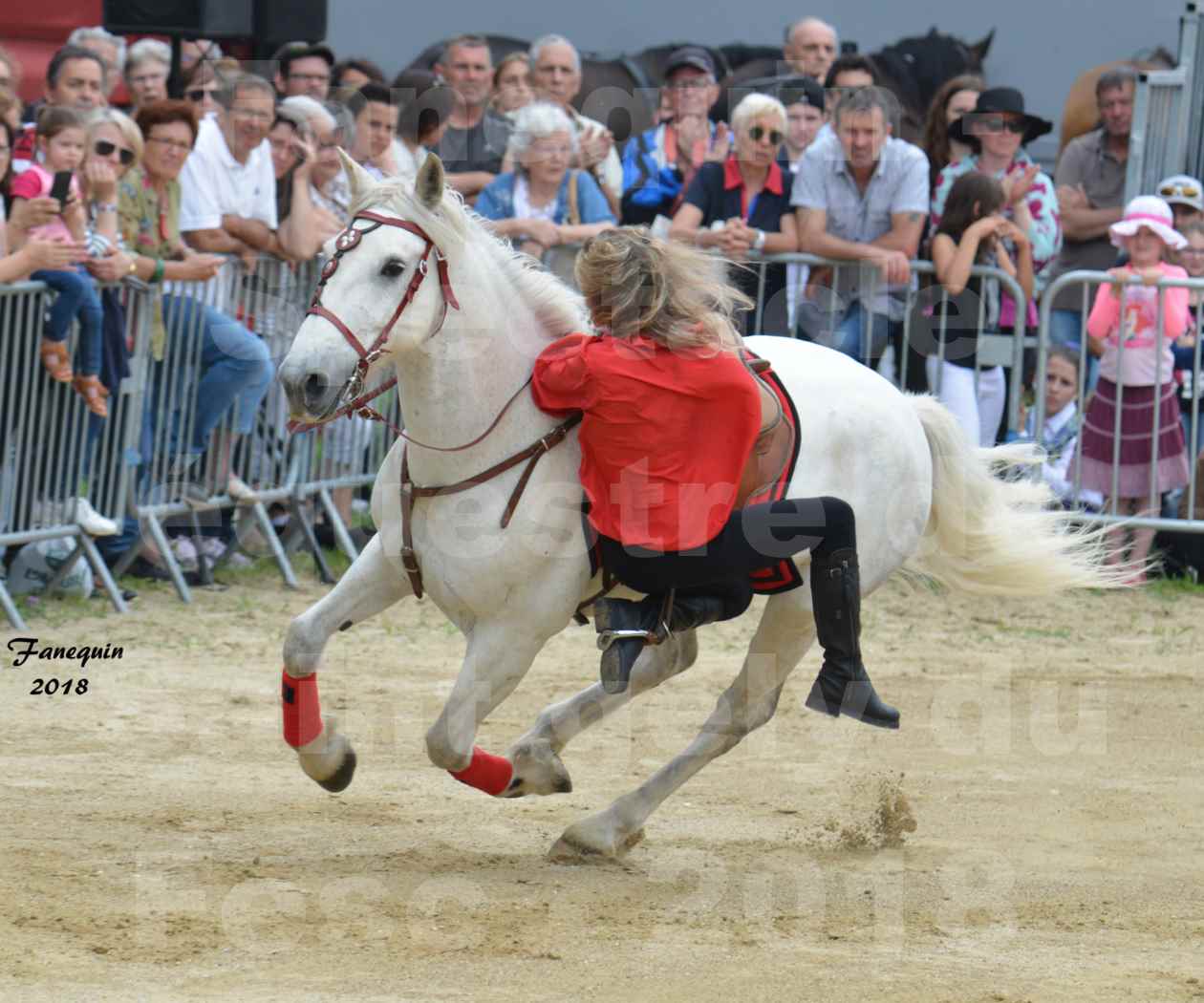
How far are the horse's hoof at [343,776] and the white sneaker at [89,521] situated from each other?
316 centimetres

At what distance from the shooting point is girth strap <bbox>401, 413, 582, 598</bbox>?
5.28 m

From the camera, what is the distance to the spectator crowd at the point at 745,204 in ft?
28.8

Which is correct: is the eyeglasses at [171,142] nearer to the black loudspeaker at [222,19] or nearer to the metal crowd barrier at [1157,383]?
the black loudspeaker at [222,19]

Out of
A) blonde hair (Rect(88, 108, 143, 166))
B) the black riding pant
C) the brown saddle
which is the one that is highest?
blonde hair (Rect(88, 108, 143, 166))

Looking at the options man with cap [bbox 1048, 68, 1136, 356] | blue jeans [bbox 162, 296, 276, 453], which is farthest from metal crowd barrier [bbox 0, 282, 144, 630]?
man with cap [bbox 1048, 68, 1136, 356]

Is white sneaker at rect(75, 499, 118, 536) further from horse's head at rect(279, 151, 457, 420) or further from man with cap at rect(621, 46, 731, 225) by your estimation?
horse's head at rect(279, 151, 457, 420)

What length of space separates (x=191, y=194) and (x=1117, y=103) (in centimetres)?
519

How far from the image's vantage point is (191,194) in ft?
29.6

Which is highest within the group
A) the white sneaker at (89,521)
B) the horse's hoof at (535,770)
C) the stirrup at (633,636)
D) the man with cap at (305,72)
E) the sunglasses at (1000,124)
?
the man with cap at (305,72)

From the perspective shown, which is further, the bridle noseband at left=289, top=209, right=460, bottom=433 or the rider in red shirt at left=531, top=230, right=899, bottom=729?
the rider in red shirt at left=531, top=230, right=899, bottom=729

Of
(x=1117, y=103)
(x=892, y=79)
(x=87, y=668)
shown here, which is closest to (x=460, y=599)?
(x=87, y=668)

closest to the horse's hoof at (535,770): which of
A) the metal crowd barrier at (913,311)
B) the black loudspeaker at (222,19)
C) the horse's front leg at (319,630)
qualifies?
the horse's front leg at (319,630)

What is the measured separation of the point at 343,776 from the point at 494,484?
0.97 meters

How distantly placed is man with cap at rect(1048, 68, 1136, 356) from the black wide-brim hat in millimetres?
655
